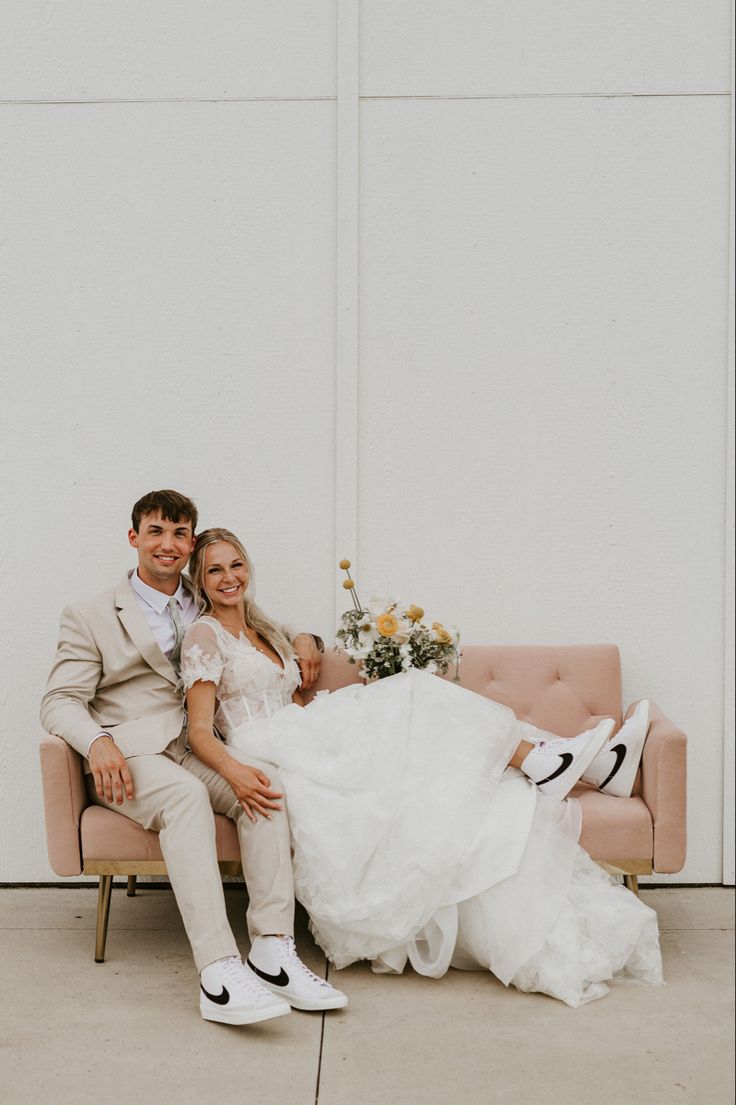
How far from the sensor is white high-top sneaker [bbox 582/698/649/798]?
11.1 ft

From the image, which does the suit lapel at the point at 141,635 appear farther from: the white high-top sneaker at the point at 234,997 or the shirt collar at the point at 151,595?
the white high-top sneaker at the point at 234,997

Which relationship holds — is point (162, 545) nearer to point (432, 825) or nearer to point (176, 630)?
point (176, 630)

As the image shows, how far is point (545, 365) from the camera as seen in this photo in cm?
401

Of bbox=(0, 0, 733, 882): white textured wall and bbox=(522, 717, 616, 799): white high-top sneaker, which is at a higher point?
bbox=(0, 0, 733, 882): white textured wall

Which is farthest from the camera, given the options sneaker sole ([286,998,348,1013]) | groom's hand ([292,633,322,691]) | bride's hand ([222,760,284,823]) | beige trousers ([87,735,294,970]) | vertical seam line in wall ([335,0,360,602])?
vertical seam line in wall ([335,0,360,602])

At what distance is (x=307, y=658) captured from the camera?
367 centimetres

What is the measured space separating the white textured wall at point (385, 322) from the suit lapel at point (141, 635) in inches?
25.1

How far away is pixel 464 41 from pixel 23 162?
5.51ft

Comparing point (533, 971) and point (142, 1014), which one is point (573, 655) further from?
point (142, 1014)

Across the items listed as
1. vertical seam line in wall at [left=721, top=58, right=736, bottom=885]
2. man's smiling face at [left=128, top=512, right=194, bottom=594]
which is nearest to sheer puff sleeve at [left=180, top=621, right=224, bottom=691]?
man's smiling face at [left=128, top=512, right=194, bottom=594]

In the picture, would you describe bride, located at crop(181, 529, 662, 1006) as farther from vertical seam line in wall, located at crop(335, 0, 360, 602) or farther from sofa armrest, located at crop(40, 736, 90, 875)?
vertical seam line in wall, located at crop(335, 0, 360, 602)

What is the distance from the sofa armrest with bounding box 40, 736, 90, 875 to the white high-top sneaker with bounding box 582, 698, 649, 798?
1591 mm

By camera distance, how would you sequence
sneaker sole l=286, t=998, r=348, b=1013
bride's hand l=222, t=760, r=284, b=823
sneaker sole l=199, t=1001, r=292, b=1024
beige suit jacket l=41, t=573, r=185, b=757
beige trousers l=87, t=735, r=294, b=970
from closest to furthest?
1. sneaker sole l=199, t=1001, r=292, b=1024
2. sneaker sole l=286, t=998, r=348, b=1013
3. beige trousers l=87, t=735, r=294, b=970
4. bride's hand l=222, t=760, r=284, b=823
5. beige suit jacket l=41, t=573, r=185, b=757

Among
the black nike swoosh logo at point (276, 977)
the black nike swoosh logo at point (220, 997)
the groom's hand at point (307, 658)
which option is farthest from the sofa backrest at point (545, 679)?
the black nike swoosh logo at point (220, 997)
